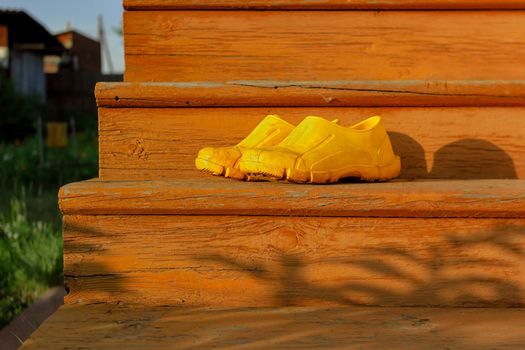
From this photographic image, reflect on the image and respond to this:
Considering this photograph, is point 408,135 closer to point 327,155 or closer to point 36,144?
point 327,155

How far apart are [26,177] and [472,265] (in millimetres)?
5933

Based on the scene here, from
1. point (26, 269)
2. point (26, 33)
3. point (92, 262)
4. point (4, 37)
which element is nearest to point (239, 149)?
point (92, 262)

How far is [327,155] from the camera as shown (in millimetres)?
1576

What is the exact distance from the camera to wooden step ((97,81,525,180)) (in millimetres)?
1774

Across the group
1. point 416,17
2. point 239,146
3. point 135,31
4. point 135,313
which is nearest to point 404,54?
point 416,17

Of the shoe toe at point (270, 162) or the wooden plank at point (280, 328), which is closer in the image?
the wooden plank at point (280, 328)

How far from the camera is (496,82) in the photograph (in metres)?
1.78

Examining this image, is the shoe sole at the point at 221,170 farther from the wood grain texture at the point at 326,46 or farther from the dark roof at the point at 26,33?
the dark roof at the point at 26,33

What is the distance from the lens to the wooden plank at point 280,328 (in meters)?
1.23

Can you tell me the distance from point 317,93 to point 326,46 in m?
0.30

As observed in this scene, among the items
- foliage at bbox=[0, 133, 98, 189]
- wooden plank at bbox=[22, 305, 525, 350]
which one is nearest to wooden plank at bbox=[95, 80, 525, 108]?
wooden plank at bbox=[22, 305, 525, 350]

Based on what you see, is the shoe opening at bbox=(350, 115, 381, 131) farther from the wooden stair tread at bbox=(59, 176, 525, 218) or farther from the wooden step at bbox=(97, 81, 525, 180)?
the wooden stair tread at bbox=(59, 176, 525, 218)

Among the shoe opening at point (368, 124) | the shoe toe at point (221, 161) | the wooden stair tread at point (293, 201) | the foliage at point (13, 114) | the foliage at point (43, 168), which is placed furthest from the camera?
the foliage at point (13, 114)

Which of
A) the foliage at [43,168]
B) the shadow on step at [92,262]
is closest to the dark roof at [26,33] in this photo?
the foliage at [43,168]
